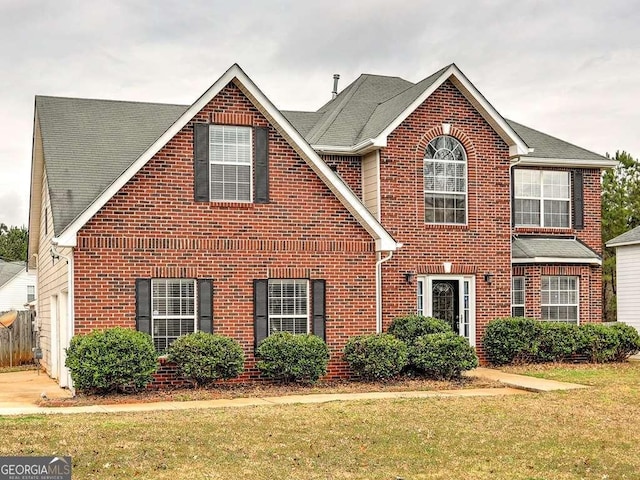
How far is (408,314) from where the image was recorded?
70.5 ft

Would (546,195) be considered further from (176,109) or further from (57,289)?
(57,289)

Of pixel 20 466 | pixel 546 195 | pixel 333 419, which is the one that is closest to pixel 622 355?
pixel 546 195

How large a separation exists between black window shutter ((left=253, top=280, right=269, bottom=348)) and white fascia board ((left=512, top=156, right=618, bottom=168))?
27.0 feet

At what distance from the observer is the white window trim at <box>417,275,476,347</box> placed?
22078 millimetres

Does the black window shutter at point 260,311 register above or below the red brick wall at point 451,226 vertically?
below

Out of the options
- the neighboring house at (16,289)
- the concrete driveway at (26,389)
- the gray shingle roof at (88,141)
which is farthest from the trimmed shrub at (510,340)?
the neighboring house at (16,289)

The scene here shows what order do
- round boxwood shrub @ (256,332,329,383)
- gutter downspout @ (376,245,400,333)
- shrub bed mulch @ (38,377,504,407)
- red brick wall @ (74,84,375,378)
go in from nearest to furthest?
1. shrub bed mulch @ (38,377,504,407)
2. red brick wall @ (74,84,375,378)
3. round boxwood shrub @ (256,332,329,383)
4. gutter downspout @ (376,245,400,333)

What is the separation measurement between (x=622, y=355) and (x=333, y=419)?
40.3ft

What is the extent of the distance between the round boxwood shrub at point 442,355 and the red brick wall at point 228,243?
4.05ft

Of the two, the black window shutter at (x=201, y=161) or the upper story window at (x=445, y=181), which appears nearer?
the black window shutter at (x=201, y=161)

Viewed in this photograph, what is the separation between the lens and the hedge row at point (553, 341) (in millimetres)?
21891

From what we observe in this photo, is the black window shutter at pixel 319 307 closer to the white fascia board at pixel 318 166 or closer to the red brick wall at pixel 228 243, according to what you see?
the red brick wall at pixel 228 243

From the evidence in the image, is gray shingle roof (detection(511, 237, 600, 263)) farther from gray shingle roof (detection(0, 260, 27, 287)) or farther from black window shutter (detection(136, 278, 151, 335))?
gray shingle roof (detection(0, 260, 27, 287))

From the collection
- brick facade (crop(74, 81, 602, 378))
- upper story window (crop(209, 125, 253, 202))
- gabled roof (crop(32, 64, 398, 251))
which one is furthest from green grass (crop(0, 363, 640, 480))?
upper story window (crop(209, 125, 253, 202))
